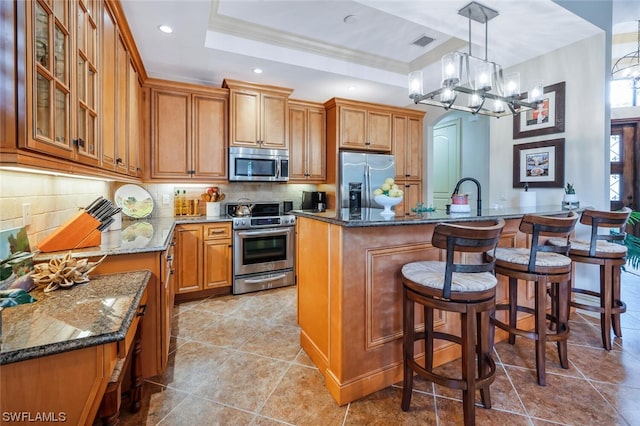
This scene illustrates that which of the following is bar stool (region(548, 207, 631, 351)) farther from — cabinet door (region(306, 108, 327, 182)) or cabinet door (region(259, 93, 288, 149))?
cabinet door (region(259, 93, 288, 149))

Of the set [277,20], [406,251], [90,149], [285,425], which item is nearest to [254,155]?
[277,20]

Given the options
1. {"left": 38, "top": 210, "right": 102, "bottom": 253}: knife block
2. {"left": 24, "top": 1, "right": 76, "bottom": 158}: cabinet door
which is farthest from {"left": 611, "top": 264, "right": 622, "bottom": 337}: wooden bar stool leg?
{"left": 38, "top": 210, "right": 102, "bottom": 253}: knife block

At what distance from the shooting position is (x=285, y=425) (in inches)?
61.2

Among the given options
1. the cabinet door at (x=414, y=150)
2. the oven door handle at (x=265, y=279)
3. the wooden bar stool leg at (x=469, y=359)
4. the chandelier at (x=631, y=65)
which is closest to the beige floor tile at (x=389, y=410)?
the wooden bar stool leg at (x=469, y=359)

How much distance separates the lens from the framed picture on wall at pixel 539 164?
3188mm

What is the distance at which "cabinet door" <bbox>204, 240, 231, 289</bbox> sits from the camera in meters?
3.37

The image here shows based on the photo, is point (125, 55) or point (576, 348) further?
point (125, 55)

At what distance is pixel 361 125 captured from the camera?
442cm

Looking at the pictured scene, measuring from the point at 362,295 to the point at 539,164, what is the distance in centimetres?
297

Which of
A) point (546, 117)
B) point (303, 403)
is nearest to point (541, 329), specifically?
point (303, 403)

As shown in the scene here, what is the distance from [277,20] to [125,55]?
4.71ft

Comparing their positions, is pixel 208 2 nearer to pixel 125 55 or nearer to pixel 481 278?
pixel 125 55

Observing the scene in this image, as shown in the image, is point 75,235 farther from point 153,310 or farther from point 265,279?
point 265,279

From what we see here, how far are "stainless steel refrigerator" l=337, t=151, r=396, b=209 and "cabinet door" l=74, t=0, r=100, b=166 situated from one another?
2957 mm
